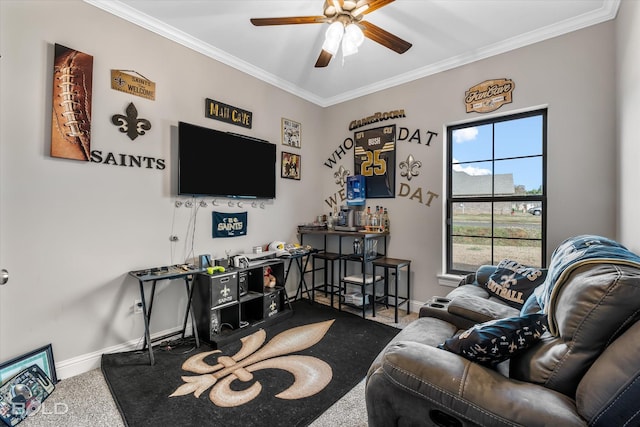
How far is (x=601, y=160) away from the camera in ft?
8.07

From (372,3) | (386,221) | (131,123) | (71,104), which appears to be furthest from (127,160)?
(386,221)

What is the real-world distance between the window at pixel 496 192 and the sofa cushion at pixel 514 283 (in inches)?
27.5

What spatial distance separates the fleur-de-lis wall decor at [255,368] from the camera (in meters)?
1.96

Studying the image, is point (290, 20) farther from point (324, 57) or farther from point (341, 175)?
point (341, 175)

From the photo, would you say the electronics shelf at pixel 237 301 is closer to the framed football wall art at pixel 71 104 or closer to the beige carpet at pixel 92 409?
the beige carpet at pixel 92 409

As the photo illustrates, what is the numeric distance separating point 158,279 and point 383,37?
2.50 m

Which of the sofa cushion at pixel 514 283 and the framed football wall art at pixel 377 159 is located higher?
the framed football wall art at pixel 377 159

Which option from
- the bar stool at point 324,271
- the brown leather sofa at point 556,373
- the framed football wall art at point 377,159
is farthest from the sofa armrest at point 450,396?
the framed football wall art at point 377,159

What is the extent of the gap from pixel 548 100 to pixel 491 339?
2.61 m

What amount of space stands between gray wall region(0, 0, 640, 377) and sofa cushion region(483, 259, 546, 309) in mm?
633

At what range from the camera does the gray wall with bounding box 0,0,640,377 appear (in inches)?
78.5

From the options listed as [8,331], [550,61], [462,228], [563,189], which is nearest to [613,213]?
[563,189]

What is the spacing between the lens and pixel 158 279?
89.4 inches

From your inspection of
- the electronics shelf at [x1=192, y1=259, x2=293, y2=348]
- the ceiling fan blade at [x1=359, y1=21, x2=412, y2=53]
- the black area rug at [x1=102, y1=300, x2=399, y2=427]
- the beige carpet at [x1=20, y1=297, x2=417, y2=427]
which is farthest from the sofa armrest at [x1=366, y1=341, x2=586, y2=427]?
the ceiling fan blade at [x1=359, y1=21, x2=412, y2=53]
